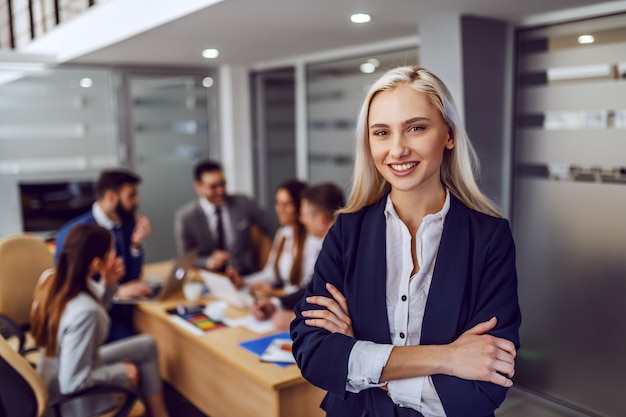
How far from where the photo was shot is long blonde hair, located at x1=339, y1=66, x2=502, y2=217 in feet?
4.85

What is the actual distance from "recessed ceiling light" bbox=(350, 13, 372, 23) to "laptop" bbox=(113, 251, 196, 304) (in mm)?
1741

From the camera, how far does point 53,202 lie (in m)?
4.94

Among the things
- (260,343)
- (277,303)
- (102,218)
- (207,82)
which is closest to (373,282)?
(260,343)

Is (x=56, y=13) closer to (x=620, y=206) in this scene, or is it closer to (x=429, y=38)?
(x=429, y=38)

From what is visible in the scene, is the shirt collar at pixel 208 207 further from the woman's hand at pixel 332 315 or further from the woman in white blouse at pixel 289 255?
the woman's hand at pixel 332 315

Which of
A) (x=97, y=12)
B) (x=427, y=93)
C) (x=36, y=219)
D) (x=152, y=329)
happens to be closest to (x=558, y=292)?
(x=427, y=93)

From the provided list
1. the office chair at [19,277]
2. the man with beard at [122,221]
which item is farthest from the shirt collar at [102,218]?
the office chair at [19,277]

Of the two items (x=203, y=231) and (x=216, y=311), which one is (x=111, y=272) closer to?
(x=216, y=311)

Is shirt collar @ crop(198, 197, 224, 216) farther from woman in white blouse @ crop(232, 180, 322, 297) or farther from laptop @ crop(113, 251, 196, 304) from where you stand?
laptop @ crop(113, 251, 196, 304)

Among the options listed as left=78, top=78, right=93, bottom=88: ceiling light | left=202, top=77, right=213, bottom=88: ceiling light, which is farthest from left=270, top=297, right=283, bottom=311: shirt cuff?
left=202, top=77, right=213, bottom=88: ceiling light

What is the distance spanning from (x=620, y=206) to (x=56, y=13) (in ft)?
16.4

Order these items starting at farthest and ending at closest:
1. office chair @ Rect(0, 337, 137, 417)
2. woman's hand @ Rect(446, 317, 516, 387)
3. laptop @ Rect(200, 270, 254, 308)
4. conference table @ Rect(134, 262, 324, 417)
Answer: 1. laptop @ Rect(200, 270, 254, 308)
2. conference table @ Rect(134, 262, 324, 417)
3. office chair @ Rect(0, 337, 137, 417)
4. woman's hand @ Rect(446, 317, 516, 387)

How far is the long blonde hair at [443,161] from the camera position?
58.2 inches

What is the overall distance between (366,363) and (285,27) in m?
2.60
